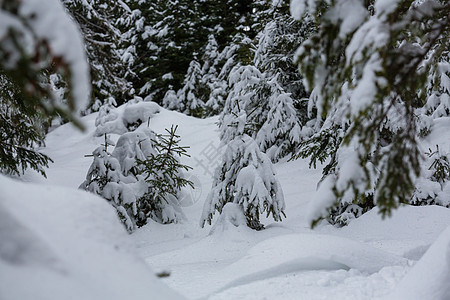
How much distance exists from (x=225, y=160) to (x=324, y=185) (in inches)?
154

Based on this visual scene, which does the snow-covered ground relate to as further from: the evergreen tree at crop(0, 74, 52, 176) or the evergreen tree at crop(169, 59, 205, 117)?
the evergreen tree at crop(169, 59, 205, 117)

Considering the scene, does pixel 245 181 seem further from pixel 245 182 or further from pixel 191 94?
pixel 191 94

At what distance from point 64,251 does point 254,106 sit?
935 cm

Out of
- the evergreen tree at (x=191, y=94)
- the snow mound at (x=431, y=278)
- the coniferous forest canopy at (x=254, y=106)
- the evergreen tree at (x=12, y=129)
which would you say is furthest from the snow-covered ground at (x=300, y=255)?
the evergreen tree at (x=191, y=94)

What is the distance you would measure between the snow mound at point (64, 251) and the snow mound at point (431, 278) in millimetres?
2025

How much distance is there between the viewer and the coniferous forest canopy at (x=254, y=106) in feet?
7.13

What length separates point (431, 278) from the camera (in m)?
2.90

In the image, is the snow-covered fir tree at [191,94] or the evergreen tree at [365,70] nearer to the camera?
the evergreen tree at [365,70]

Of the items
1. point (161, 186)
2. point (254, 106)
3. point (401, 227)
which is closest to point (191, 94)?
point (254, 106)

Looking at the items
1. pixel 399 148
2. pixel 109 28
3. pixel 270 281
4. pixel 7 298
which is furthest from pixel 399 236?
pixel 109 28

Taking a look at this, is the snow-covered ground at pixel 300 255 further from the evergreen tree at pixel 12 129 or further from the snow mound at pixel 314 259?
the evergreen tree at pixel 12 129

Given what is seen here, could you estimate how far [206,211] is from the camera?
656cm

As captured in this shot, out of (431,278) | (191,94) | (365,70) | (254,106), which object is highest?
(365,70)

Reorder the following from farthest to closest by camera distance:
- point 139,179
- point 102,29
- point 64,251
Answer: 1. point 139,179
2. point 102,29
3. point 64,251
